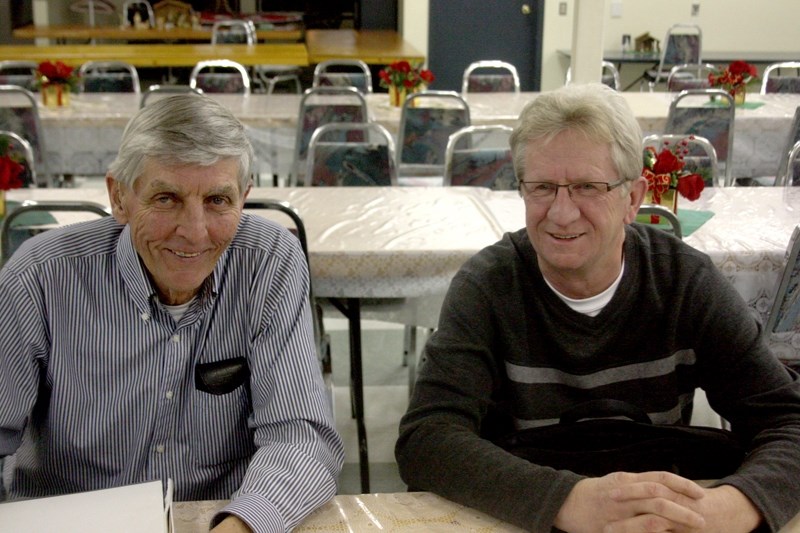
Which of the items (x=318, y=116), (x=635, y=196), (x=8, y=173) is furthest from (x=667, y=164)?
(x=318, y=116)

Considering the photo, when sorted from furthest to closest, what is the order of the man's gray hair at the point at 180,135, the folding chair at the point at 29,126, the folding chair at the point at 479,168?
the folding chair at the point at 29,126 < the folding chair at the point at 479,168 < the man's gray hair at the point at 180,135

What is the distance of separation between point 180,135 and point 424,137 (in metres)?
3.37

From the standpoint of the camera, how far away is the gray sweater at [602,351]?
152 cm

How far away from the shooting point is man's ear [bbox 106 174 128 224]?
56.8 inches

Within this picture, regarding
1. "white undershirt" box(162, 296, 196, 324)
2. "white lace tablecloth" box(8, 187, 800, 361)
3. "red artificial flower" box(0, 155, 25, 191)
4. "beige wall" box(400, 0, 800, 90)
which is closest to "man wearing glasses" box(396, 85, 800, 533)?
"white undershirt" box(162, 296, 196, 324)

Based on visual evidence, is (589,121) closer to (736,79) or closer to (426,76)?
(426,76)

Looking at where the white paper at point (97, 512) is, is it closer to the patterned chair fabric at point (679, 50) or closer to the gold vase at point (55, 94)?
the gold vase at point (55, 94)

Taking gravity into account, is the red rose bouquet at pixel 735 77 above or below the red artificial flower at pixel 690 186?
above

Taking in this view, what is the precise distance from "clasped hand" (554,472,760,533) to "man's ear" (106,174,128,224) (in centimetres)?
79

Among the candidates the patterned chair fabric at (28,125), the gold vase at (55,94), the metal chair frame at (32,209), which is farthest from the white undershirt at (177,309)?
the gold vase at (55,94)

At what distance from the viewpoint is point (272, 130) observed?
5164 mm

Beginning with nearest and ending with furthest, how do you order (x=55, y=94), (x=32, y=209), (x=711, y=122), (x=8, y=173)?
1. (x=32, y=209)
2. (x=8, y=173)
3. (x=711, y=122)
4. (x=55, y=94)

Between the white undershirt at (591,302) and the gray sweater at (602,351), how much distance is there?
0.04ft

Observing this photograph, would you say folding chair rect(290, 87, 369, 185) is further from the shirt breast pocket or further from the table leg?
the shirt breast pocket
